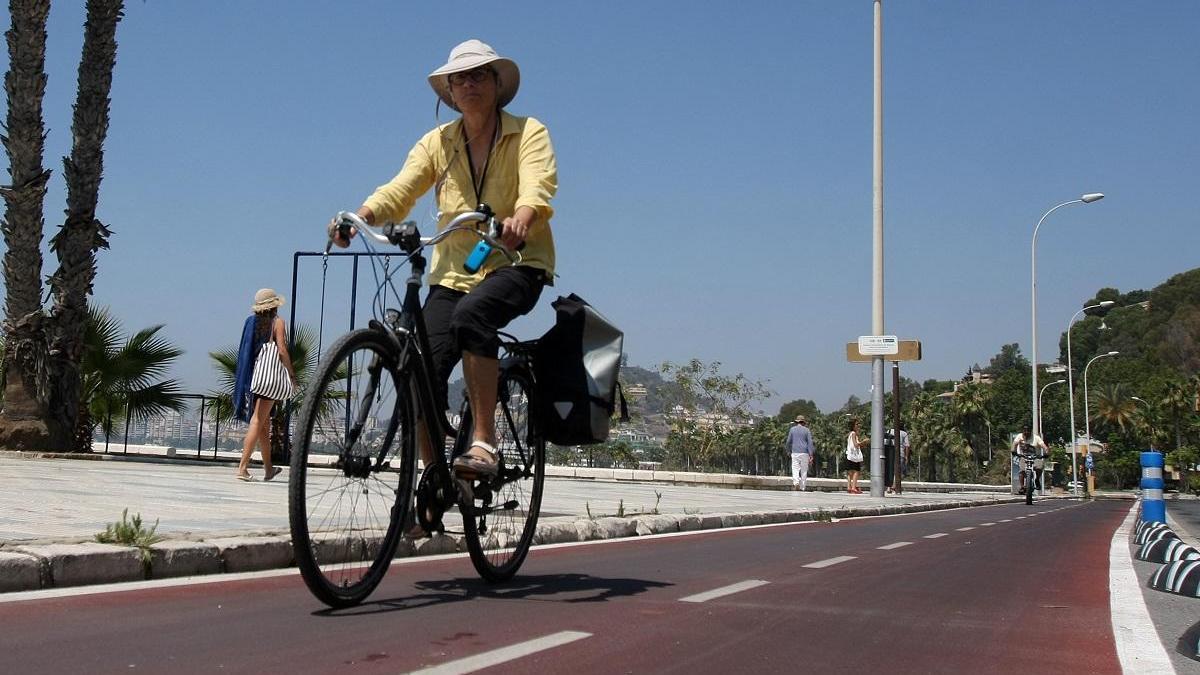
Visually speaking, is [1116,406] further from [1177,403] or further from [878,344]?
[878,344]

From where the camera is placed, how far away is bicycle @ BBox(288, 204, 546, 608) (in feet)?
13.3

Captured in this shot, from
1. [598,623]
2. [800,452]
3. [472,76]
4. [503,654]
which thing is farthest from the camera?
[800,452]

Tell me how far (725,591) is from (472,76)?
255 centimetres

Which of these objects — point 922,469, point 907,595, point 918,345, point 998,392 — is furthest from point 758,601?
point 998,392

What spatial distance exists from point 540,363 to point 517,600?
3.53 feet

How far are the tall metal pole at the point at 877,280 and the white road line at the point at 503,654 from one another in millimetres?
18884

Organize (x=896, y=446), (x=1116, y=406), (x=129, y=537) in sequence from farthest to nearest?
(x=1116, y=406), (x=896, y=446), (x=129, y=537)

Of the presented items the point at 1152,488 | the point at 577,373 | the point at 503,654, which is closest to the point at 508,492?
the point at 577,373

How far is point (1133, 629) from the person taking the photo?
4.86m

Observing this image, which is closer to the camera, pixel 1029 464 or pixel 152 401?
pixel 152 401

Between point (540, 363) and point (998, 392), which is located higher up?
point (998, 392)

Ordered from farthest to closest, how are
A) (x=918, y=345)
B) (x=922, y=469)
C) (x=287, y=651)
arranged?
(x=922, y=469) → (x=918, y=345) → (x=287, y=651)

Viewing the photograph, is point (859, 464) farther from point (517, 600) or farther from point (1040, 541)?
point (517, 600)

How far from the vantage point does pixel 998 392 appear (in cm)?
15100
